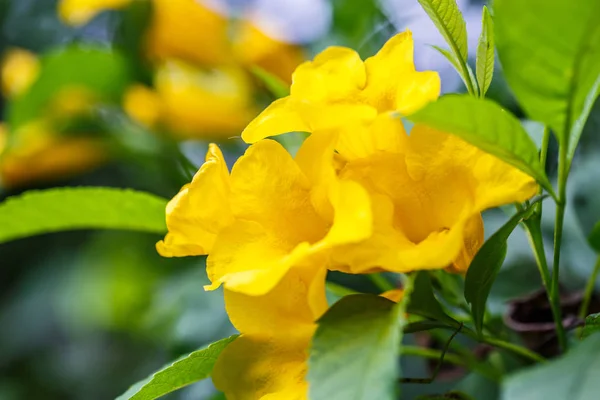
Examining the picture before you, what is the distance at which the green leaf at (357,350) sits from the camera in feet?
0.78

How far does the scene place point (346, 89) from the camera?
0.31 meters

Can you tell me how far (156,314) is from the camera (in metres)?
0.79

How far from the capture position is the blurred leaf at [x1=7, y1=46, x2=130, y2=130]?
82cm

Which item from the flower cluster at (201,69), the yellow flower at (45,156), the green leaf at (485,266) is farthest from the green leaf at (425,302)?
the yellow flower at (45,156)

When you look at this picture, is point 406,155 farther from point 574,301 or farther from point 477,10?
point 477,10

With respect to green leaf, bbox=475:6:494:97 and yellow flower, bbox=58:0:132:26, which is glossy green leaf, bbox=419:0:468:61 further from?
yellow flower, bbox=58:0:132:26

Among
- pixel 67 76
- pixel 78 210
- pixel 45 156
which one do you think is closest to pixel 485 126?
pixel 78 210

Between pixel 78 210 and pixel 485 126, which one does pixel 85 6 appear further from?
pixel 485 126

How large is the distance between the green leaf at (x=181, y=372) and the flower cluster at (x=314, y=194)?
2 cm

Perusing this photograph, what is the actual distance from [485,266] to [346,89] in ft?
0.33

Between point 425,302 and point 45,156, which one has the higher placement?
point 425,302

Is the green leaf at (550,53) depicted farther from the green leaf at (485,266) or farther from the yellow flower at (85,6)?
the yellow flower at (85,6)

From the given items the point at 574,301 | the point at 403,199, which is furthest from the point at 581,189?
the point at 403,199

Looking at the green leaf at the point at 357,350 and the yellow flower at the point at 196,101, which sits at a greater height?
the green leaf at the point at 357,350
